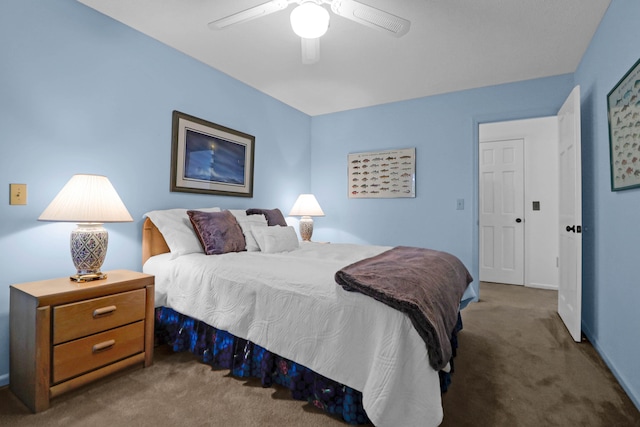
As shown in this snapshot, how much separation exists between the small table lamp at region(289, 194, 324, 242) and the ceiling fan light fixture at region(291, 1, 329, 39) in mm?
2291

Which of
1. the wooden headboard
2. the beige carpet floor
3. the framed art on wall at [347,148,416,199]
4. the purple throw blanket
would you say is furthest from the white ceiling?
the beige carpet floor

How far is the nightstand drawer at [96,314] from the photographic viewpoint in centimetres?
158

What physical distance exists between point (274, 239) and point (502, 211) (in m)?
3.56

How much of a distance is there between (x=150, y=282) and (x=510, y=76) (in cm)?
374

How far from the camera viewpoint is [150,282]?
77.9 inches

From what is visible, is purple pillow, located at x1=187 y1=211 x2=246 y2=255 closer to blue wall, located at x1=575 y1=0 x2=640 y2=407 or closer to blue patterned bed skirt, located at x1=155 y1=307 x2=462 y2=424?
blue patterned bed skirt, located at x1=155 y1=307 x2=462 y2=424

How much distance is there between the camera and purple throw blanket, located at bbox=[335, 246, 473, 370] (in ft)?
4.04

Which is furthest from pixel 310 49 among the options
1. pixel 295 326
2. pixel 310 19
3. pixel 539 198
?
pixel 539 198

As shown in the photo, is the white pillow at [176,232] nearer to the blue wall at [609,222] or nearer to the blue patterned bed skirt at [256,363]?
the blue patterned bed skirt at [256,363]

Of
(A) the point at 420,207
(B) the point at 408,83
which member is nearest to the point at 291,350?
(A) the point at 420,207

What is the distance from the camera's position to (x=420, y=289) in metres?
1.43

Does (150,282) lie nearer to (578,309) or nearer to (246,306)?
(246,306)

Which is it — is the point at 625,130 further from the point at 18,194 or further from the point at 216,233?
the point at 18,194

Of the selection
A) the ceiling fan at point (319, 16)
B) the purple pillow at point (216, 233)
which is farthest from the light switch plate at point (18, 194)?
the ceiling fan at point (319, 16)
